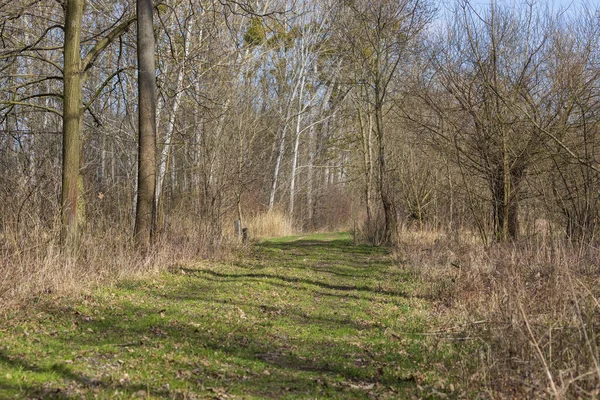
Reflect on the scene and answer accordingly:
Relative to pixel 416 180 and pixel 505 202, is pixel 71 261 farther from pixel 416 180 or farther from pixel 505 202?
pixel 416 180

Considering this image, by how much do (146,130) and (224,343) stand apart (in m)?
6.80

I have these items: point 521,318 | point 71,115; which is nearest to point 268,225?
point 71,115

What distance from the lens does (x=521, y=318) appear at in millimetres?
5707

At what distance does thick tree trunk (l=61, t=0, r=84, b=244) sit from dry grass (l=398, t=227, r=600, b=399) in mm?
5926

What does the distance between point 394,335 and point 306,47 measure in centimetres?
2342

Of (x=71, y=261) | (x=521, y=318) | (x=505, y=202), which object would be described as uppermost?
(x=505, y=202)

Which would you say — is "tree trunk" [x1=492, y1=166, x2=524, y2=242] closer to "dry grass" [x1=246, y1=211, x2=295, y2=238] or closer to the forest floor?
the forest floor

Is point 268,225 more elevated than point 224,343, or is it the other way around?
point 268,225

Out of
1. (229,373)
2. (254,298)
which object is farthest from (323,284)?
(229,373)

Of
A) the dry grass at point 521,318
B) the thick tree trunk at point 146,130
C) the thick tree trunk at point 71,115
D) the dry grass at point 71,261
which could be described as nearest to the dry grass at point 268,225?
the dry grass at point 71,261

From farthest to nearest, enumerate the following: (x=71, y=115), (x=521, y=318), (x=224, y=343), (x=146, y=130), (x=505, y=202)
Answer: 1. (x=146, y=130)
2. (x=505, y=202)
3. (x=71, y=115)
4. (x=224, y=343)
5. (x=521, y=318)

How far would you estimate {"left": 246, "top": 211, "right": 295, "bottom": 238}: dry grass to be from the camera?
2400 centimetres

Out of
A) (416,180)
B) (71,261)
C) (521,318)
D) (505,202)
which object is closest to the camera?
(521,318)

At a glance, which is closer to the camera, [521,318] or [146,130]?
[521,318]
